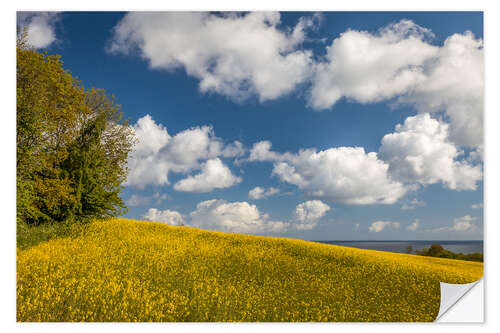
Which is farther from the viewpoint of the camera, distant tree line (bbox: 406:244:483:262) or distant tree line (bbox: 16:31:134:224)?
distant tree line (bbox: 16:31:134:224)

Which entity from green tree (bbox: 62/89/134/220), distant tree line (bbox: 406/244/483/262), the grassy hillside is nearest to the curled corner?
the grassy hillside

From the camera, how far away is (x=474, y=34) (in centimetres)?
648

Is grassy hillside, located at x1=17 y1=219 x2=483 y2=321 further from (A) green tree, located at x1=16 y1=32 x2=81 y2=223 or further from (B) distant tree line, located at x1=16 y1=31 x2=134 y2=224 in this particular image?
(A) green tree, located at x1=16 y1=32 x2=81 y2=223

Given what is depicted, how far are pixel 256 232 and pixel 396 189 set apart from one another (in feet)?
9.98

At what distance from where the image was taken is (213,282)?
632 cm

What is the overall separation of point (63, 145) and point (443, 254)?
31.0ft

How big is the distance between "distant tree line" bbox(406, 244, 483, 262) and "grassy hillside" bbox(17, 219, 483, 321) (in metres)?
0.20

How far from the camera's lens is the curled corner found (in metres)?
6.25

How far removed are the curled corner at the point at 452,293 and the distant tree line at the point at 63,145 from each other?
708cm

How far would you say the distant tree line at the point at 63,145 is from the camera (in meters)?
6.71
